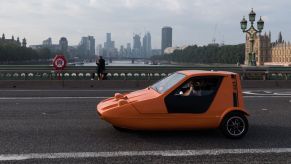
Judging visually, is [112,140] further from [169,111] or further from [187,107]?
[187,107]

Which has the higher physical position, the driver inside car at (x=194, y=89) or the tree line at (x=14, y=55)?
the tree line at (x=14, y=55)

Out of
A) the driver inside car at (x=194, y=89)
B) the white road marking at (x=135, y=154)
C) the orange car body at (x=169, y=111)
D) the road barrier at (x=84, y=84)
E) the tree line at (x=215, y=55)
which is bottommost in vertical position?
the white road marking at (x=135, y=154)

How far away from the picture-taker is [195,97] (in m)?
7.72

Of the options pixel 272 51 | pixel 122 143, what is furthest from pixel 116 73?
pixel 272 51

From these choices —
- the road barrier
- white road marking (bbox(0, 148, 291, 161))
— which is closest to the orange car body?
white road marking (bbox(0, 148, 291, 161))

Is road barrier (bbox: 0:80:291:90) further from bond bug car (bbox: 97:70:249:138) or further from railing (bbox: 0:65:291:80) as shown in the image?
bond bug car (bbox: 97:70:249:138)

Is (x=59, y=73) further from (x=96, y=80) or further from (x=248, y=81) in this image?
(x=248, y=81)

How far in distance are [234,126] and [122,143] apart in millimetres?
2216

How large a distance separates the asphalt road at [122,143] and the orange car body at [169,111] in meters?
0.30

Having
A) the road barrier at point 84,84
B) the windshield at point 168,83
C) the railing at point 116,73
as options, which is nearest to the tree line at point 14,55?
the railing at point 116,73

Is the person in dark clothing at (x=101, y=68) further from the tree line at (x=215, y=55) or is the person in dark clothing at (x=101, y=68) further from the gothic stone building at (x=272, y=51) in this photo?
the gothic stone building at (x=272, y=51)

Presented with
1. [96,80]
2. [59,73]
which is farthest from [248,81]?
[59,73]

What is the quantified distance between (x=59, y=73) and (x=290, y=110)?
1409 centimetres

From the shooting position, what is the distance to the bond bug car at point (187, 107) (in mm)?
7461
